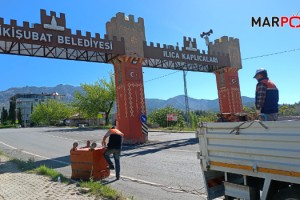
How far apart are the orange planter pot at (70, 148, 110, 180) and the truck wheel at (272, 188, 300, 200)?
6254mm

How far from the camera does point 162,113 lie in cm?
5316

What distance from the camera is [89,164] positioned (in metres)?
9.68

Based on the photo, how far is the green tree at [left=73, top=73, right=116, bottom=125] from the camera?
51.1 m

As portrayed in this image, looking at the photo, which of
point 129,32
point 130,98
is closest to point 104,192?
point 130,98

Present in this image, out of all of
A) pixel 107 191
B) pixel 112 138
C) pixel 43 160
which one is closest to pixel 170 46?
pixel 43 160

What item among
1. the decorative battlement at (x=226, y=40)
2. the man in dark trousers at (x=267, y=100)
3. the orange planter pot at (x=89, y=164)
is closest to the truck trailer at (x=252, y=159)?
the man in dark trousers at (x=267, y=100)

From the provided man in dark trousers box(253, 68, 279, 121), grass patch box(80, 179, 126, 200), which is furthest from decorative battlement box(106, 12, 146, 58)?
man in dark trousers box(253, 68, 279, 121)

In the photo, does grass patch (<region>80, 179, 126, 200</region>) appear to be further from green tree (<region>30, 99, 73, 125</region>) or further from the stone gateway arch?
green tree (<region>30, 99, 73, 125</region>)

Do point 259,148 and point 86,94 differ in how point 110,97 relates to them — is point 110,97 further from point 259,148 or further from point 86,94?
point 259,148

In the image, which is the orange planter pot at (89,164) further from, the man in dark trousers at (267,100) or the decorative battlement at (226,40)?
the decorative battlement at (226,40)

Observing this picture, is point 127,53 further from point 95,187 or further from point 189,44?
point 95,187

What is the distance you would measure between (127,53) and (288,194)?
1803 centimetres

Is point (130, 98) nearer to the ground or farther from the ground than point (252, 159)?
farther from the ground

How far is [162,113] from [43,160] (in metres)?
39.3
